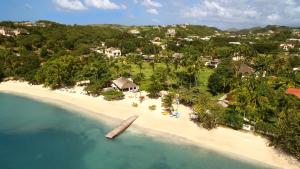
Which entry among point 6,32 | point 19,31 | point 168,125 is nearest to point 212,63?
point 168,125

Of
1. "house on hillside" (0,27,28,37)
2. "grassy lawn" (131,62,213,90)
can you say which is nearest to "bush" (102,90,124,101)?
"grassy lawn" (131,62,213,90)

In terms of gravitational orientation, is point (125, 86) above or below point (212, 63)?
below

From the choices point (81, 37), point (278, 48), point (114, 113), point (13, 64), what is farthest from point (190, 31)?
point (114, 113)

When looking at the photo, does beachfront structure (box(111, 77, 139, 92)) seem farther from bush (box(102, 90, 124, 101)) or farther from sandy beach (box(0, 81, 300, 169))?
bush (box(102, 90, 124, 101))

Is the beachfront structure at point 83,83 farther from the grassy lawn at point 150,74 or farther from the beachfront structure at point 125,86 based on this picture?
the grassy lawn at point 150,74

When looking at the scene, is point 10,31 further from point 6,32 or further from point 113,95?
point 113,95
